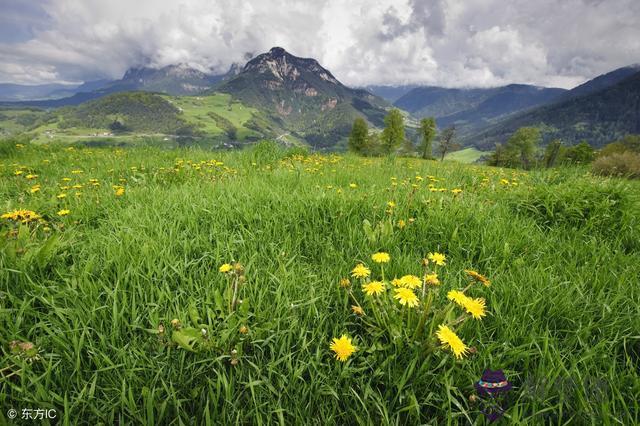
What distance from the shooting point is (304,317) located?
1961mm

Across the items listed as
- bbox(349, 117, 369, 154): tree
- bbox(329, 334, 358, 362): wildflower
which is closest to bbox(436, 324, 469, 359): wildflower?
bbox(329, 334, 358, 362): wildflower

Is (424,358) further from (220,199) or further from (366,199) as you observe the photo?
(220,199)

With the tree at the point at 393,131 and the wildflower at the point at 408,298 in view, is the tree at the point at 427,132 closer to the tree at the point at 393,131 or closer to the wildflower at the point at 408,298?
the tree at the point at 393,131

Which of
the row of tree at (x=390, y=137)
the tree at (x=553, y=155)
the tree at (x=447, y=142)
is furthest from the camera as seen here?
the tree at (x=447, y=142)

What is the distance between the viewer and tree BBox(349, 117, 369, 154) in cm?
6388

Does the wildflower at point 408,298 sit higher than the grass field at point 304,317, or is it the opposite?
the wildflower at point 408,298

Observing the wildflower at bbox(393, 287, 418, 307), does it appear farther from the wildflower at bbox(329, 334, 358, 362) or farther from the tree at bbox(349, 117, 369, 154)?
the tree at bbox(349, 117, 369, 154)

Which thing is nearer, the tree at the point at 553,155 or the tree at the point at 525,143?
the tree at the point at 553,155

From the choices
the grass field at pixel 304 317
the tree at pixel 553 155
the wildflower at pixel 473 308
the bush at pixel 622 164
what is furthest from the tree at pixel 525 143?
the wildflower at pixel 473 308

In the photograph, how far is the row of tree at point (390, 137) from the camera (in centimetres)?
6450

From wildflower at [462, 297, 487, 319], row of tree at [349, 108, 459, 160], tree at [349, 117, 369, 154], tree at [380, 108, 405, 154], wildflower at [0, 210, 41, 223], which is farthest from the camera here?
row of tree at [349, 108, 459, 160]

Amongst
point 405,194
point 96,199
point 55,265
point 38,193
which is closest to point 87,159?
point 38,193

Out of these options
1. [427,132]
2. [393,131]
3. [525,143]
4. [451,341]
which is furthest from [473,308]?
[525,143]

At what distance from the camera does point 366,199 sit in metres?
3.74
